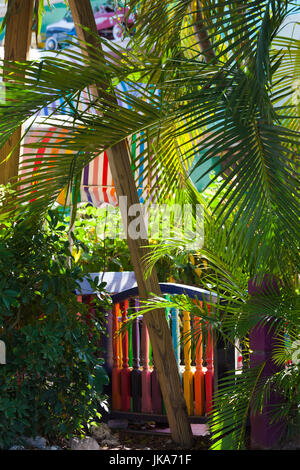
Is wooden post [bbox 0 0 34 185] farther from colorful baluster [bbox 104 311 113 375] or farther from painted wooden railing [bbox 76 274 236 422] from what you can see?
colorful baluster [bbox 104 311 113 375]

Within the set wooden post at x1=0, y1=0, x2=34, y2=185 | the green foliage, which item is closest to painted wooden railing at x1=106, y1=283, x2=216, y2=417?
the green foliage

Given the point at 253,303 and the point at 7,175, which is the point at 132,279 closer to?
the point at 7,175

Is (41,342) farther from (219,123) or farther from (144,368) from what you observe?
(219,123)

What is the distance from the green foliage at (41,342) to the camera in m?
2.99

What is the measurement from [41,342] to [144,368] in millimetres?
1300

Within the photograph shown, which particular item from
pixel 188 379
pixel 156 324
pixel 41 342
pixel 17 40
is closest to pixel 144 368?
pixel 188 379

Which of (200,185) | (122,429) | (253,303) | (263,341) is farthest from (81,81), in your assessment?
(200,185)

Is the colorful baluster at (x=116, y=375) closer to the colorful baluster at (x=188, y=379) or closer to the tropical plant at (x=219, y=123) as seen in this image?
the colorful baluster at (x=188, y=379)

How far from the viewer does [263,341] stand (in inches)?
125

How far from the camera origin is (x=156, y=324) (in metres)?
3.62

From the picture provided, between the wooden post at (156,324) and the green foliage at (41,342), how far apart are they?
1.31ft

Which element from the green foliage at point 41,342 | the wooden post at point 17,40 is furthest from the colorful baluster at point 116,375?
the wooden post at point 17,40

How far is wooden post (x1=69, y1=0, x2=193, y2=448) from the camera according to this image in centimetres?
359

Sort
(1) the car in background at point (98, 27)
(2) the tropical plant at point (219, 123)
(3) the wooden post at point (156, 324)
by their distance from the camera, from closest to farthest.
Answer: (2) the tropical plant at point (219, 123)
(3) the wooden post at point (156, 324)
(1) the car in background at point (98, 27)
